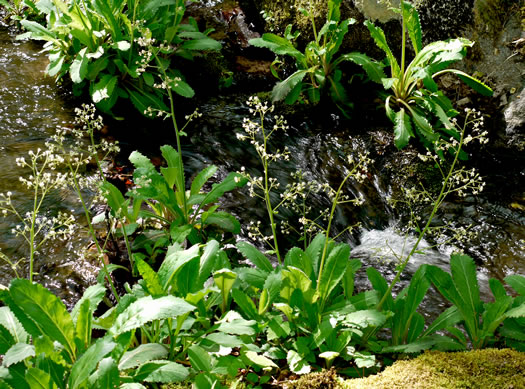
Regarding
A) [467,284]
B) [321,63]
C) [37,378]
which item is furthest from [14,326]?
[321,63]

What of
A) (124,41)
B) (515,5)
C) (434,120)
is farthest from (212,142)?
(515,5)

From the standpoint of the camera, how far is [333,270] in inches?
109

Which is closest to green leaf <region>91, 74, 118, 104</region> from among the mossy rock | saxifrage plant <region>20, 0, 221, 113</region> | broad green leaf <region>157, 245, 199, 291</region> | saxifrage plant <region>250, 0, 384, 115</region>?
saxifrage plant <region>20, 0, 221, 113</region>

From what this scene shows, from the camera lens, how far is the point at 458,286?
287 centimetres

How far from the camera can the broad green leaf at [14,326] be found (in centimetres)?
235

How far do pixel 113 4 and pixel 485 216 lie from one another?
416cm

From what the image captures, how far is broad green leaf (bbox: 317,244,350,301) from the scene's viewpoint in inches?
108

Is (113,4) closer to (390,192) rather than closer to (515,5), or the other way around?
(390,192)

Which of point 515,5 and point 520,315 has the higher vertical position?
point 515,5

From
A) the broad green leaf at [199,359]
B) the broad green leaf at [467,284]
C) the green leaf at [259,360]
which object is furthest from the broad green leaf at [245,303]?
the broad green leaf at [467,284]

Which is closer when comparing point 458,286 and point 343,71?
point 458,286

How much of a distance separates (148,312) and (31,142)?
3.29m

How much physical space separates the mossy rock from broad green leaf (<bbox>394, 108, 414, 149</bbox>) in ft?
8.31

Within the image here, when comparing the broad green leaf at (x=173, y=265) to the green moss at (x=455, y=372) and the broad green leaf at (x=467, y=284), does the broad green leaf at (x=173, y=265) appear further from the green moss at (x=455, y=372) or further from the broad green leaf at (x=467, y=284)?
the broad green leaf at (x=467, y=284)
